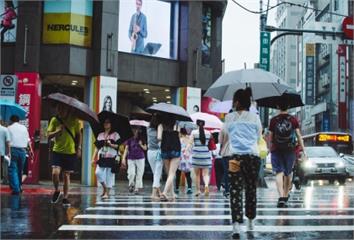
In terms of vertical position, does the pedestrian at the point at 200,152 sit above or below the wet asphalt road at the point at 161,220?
above

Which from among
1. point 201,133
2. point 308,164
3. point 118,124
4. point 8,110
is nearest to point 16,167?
point 8,110

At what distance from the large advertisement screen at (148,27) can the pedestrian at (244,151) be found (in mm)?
15446

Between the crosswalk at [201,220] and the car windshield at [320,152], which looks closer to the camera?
the crosswalk at [201,220]

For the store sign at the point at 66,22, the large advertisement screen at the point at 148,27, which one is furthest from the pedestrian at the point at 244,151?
the large advertisement screen at the point at 148,27

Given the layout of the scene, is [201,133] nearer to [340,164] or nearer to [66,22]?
[66,22]

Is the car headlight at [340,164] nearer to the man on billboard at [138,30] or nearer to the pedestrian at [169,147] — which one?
the man on billboard at [138,30]

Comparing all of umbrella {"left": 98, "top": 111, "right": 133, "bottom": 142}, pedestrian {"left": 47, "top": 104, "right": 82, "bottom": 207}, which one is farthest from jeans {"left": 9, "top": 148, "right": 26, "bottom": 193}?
pedestrian {"left": 47, "top": 104, "right": 82, "bottom": 207}

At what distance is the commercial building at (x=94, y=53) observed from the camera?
68.1 ft

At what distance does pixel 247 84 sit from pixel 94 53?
12009 millimetres

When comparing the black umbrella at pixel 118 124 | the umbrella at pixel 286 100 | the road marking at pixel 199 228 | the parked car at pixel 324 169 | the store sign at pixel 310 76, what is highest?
the store sign at pixel 310 76

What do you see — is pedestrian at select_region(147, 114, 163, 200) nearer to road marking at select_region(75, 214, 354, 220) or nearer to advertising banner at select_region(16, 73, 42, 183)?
road marking at select_region(75, 214, 354, 220)

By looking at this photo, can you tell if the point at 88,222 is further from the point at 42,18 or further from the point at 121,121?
the point at 42,18

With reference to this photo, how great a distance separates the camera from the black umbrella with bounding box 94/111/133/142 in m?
13.0

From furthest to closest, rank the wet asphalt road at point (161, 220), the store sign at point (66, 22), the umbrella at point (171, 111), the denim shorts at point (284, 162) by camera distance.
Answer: the store sign at point (66, 22)
the umbrella at point (171, 111)
the denim shorts at point (284, 162)
the wet asphalt road at point (161, 220)
